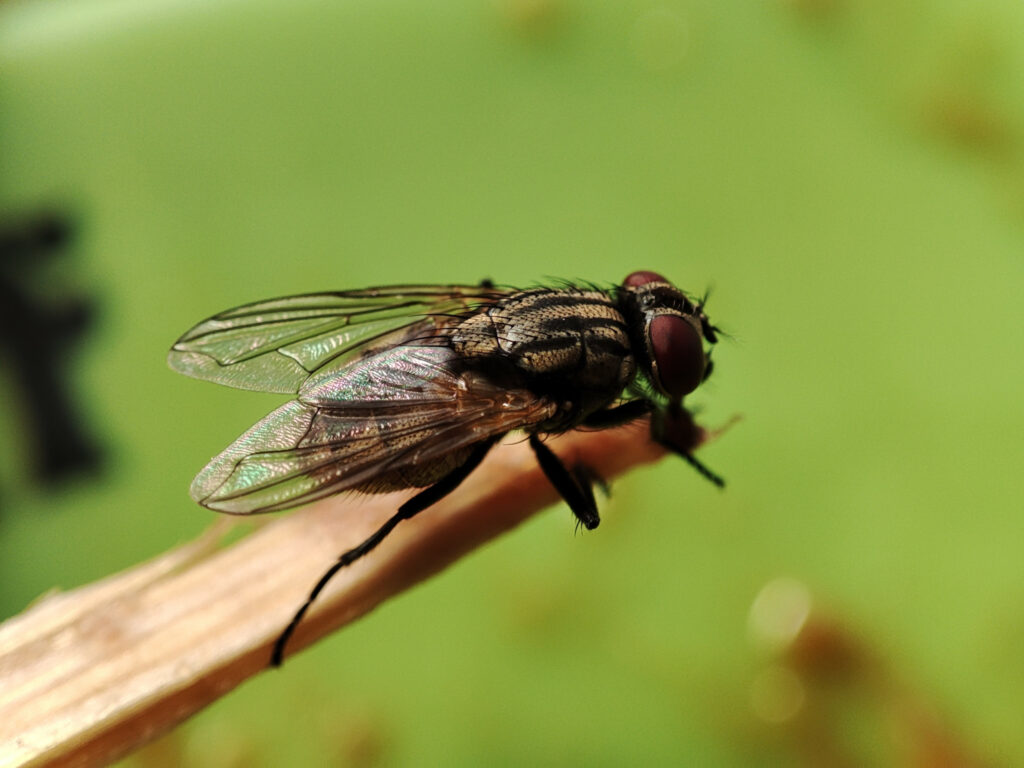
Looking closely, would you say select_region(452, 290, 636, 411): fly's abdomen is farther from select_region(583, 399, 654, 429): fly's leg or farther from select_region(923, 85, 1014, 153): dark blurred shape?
select_region(923, 85, 1014, 153): dark blurred shape

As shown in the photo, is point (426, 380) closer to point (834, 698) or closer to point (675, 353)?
point (675, 353)

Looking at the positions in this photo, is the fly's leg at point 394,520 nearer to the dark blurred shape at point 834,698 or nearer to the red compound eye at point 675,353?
the red compound eye at point 675,353

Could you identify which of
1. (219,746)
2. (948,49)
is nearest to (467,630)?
(219,746)

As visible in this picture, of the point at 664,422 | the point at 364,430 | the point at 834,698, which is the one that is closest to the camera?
the point at 364,430

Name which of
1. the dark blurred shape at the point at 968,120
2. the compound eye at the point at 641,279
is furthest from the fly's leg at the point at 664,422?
the dark blurred shape at the point at 968,120

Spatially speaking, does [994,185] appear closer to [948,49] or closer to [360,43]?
[948,49]

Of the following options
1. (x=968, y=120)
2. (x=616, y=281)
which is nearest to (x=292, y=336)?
(x=616, y=281)

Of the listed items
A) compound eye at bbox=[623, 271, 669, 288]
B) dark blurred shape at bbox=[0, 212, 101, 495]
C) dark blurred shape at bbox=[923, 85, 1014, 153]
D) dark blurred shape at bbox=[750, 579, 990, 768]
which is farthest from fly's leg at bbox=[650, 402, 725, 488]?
dark blurred shape at bbox=[0, 212, 101, 495]
